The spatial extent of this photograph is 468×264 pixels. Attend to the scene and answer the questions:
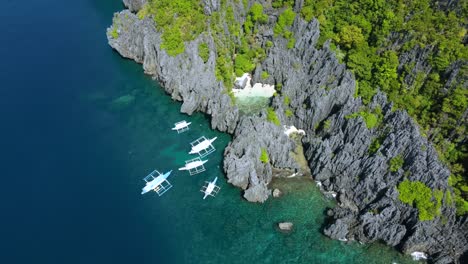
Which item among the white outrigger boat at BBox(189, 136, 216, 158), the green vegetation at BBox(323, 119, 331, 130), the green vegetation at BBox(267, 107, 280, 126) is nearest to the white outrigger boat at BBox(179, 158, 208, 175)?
the white outrigger boat at BBox(189, 136, 216, 158)

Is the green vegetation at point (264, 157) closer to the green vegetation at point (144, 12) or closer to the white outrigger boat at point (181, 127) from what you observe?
the white outrigger boat at point (181, 127)

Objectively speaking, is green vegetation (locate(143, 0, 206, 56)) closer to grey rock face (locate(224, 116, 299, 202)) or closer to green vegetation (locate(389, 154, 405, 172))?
grey rock face (locate(224, 116, 299, 202))

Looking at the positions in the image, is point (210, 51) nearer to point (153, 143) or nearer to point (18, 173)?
point (153, 143)

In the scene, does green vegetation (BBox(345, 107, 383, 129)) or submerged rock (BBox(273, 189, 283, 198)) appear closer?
submerged rock (BBox(273, 189, 283, 198))

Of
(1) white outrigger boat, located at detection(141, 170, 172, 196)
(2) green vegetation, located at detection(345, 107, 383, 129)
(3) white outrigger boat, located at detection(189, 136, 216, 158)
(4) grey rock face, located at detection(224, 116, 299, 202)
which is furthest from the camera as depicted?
(3) white outrigger boat, located at detection(189, 136, 216, 158)

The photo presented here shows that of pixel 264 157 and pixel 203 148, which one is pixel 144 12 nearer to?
pixel 203 148

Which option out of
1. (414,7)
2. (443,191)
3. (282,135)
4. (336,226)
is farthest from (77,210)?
(414,7)
